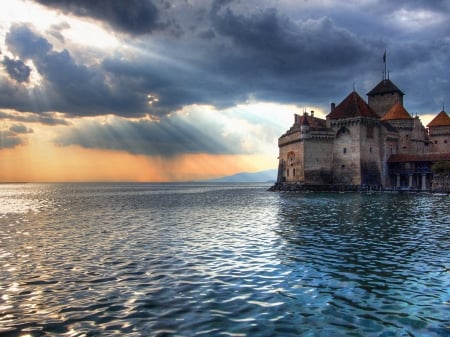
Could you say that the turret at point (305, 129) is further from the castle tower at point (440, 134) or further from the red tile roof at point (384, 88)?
the castle tower at point (440, 134)

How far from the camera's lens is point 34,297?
9.30 metres

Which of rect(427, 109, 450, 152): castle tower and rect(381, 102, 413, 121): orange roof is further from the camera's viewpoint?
rect(427, 109, 450, 152): castle tower

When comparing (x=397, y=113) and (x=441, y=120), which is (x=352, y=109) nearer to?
(x=397, y=113)

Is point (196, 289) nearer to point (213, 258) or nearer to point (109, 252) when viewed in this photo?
point (213, 258)

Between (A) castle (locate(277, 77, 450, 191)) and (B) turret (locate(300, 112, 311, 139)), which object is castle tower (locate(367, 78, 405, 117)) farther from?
(B) turret (locate(300, 112, 311, 139))

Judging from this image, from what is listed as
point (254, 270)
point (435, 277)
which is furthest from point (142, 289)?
point (435, 277)

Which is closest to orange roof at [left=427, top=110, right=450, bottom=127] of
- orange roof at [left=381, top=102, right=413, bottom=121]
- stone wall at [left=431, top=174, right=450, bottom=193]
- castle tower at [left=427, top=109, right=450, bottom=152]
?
castle tower at [left=427, top=109, right=450, bottom=152]

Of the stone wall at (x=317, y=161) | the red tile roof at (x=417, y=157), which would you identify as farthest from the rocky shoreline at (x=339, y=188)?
the red tile roof at (x=417, y=157)

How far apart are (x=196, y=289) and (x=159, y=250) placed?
5702mm

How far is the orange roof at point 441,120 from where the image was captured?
75.4m

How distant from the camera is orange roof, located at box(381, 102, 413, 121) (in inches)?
2729

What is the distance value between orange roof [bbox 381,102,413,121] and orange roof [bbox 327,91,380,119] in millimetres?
8840

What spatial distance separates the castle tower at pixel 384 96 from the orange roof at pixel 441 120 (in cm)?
734

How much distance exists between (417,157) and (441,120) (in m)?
18.2
